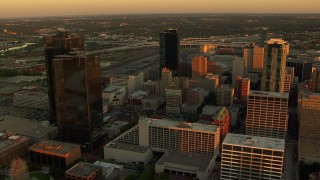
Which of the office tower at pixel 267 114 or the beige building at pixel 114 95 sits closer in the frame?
the office tower at pixel 267 114

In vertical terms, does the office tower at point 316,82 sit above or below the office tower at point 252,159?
above

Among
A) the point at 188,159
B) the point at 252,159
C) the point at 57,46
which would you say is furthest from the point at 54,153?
the point at 252,159

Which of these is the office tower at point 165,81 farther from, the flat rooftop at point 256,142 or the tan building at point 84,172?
the flat rooftop at point 256,142

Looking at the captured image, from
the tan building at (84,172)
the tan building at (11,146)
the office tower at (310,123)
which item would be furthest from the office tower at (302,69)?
the tan building at (11,146)

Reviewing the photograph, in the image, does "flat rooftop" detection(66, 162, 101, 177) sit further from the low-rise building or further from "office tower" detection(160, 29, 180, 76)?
"office tower" detection(160, 29, 180, 76)

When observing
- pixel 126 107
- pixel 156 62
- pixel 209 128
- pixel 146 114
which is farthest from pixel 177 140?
pixel 156 62

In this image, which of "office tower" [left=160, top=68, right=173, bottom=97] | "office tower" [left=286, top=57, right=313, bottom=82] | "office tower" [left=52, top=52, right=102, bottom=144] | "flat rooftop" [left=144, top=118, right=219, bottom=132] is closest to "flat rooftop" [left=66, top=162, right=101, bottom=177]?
"office tower" [left=52, top=52, right=102, bottom=144]

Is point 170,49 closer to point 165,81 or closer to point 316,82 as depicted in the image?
point 165,81
